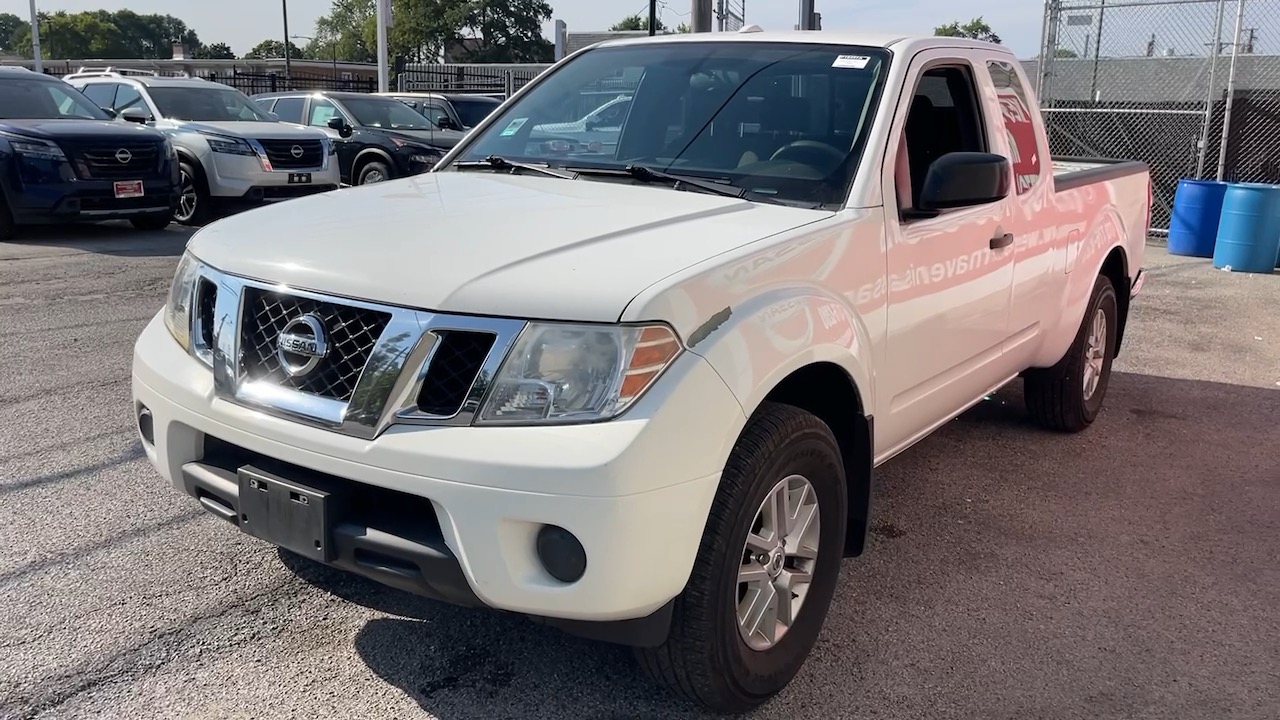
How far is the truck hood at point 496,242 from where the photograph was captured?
7.93 feet

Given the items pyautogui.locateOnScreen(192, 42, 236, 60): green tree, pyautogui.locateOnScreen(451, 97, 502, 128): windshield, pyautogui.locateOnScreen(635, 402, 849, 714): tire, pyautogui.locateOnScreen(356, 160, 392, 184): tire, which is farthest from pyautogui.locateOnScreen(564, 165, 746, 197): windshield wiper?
pyautogui.locateOnScreen(192, 42, 236, 60): green tree

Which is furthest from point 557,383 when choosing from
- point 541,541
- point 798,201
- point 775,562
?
point 798,201

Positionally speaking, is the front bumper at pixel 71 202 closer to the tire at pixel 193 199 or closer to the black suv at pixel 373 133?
the tire at pixel 193 199

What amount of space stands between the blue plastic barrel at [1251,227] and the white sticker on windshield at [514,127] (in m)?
9.38

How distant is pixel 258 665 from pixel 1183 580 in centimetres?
309

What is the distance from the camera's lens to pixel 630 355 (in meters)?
2.35

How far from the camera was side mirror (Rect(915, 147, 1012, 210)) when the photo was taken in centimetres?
333

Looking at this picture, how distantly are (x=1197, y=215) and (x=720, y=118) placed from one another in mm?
9965

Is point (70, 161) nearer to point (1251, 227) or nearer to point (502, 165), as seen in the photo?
point (502, 165)

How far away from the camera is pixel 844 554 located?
10.7 feet

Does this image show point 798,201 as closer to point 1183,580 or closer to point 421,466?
point 421,466

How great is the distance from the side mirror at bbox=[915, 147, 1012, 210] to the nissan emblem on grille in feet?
6.30

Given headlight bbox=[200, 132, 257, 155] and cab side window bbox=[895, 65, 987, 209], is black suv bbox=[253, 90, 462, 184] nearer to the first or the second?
headlight bbox=[200, 132, 257, 155]

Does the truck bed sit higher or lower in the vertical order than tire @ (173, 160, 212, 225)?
higher
